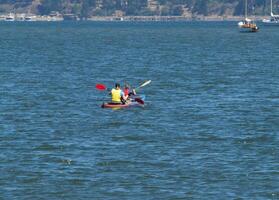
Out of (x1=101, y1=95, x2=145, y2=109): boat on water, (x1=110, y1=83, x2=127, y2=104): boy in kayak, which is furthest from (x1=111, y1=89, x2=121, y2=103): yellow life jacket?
(x1=101, y1=95, x2=145, y2=109): boat on water

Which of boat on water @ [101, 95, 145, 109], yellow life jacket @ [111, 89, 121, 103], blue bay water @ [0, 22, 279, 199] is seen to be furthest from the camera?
boat on water @ [101, 95, 145, 109]

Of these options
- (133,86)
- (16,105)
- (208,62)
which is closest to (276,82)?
(133,86)

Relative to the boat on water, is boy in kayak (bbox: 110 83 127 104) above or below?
above

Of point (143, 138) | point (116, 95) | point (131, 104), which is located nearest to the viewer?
point (143, 138)

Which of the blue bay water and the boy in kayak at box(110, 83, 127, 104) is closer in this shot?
the blue bay water

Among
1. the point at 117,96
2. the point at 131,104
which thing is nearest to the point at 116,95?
the point at 117,96

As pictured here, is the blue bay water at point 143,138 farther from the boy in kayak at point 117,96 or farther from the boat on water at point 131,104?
the boy in kayak at point 117,96

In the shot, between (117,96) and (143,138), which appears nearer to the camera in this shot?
(143,138)

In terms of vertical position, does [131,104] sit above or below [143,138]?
below

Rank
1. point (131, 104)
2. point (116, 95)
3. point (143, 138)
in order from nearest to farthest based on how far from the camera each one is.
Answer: point (143, 138), point (116, 95), point (131, 104)

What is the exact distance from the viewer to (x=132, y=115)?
2650 inches

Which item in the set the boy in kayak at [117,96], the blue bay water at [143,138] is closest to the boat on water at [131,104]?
the boy in kayak at [117,96]

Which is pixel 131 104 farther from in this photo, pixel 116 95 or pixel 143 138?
pixel 143 138

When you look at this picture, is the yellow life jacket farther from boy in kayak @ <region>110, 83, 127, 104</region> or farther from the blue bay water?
the blue bay water
